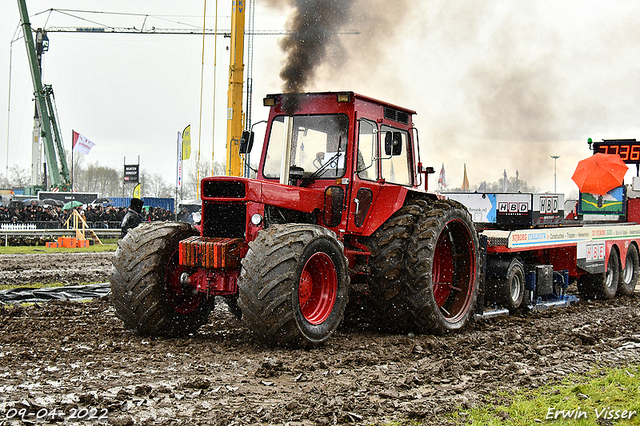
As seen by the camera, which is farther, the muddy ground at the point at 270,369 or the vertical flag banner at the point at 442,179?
the vertical flag banner at the point at 442,179

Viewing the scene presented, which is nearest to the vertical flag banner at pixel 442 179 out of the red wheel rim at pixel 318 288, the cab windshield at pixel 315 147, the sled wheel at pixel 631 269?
the sled wheel at pixel 631 269

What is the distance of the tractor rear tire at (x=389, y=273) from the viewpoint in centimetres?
801

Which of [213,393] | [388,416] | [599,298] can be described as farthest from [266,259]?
[599,298]

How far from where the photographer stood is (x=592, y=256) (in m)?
12.8

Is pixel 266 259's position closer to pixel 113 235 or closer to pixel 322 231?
pixel 322 231

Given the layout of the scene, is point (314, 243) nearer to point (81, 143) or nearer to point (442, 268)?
point (442, 268)

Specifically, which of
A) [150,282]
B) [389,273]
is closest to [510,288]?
[389,273]

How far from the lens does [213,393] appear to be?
535cm

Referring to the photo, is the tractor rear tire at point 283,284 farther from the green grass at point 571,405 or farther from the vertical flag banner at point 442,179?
the vertical flag banner at point 442,179

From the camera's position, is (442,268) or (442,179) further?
(442,179)

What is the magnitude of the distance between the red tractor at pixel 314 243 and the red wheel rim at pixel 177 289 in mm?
13

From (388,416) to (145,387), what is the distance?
1.96m

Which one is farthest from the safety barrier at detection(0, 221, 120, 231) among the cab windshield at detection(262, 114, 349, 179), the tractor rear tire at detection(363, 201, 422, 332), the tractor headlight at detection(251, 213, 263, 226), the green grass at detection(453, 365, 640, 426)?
the green grass at detection(453, 365, 640, 426)

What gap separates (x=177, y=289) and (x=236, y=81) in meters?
9.76
